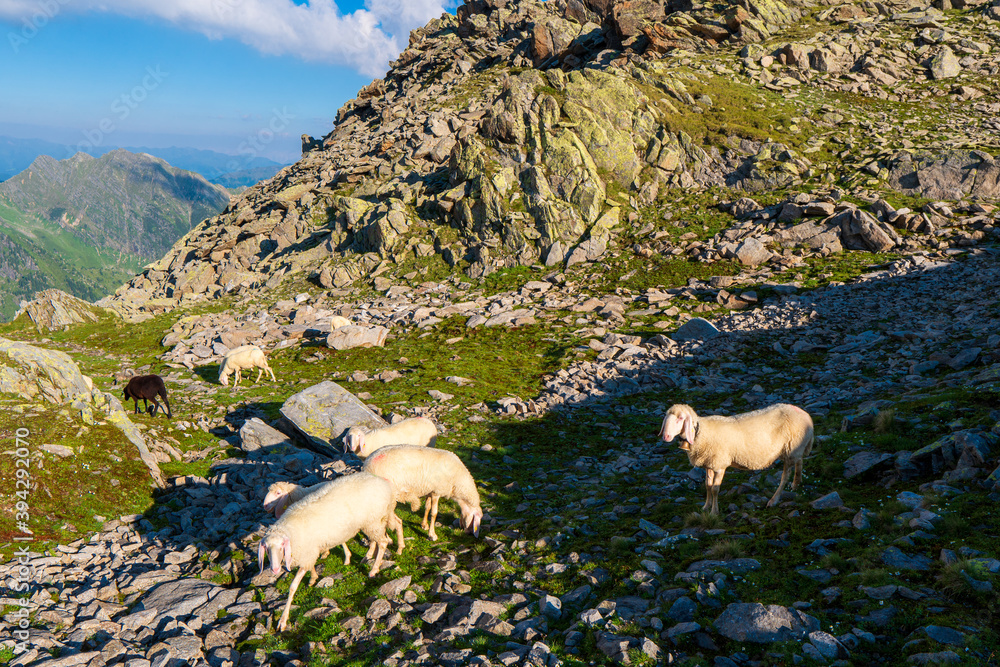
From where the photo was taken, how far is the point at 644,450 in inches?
704

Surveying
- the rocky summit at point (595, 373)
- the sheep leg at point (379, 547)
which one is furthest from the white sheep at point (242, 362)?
the sheep leg at point (379, 547)

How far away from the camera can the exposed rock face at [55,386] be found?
15391 millimetres

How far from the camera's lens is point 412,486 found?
12414 mm

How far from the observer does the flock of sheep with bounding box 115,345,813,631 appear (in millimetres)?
10258

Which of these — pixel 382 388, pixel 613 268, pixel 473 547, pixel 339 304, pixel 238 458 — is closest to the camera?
pixel 473 547

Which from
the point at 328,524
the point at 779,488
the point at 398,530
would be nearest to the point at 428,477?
the point at 398,530

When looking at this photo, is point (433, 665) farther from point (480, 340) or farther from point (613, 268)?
point (613, 268)

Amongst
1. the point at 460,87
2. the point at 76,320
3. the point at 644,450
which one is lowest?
the point at 644,450

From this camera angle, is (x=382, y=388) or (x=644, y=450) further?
(x=382, y=388)

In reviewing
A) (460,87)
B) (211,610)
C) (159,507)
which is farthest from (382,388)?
(460,87)

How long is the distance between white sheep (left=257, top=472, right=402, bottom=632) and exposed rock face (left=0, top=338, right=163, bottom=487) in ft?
25.3

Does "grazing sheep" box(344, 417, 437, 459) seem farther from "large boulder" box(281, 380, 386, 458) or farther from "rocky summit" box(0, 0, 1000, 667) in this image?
"large boulder" box(281, 380, 386, 458)

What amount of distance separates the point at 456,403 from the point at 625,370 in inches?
353

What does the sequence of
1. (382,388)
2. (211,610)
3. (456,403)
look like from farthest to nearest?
(382,388), (456,403), (211,610)
